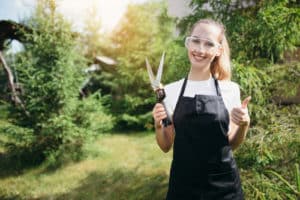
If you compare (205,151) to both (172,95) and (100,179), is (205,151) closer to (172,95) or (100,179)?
(172,95)

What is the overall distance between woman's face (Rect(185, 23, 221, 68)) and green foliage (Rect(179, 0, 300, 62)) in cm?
270

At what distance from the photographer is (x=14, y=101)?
8.80 m

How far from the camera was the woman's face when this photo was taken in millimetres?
2256

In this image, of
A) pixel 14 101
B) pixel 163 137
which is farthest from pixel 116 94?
pixel 163 137

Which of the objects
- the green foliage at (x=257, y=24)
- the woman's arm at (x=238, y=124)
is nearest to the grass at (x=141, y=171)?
the green foliage at (x=257, y=24)

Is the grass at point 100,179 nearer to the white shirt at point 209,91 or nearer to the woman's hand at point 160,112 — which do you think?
the white shirt at point 209,91

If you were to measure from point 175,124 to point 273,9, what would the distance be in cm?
317

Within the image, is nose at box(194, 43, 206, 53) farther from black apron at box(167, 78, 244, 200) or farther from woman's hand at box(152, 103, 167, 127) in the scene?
woman's hand at box(152, 103, 167, 127)

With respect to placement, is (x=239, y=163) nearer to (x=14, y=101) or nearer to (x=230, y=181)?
(x=230, y=181)

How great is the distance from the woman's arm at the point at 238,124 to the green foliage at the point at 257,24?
2.89m

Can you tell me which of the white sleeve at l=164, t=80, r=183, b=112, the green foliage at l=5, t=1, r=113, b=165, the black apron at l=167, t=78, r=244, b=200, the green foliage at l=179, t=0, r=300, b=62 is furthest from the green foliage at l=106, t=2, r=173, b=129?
the black apron at l=167, t=78, r=244, b=200

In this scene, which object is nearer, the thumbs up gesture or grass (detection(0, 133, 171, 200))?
the thumbs up gesture

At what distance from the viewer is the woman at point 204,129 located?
2203mm

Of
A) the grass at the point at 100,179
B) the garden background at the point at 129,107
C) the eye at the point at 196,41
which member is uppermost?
the eye at the point at 196,41
